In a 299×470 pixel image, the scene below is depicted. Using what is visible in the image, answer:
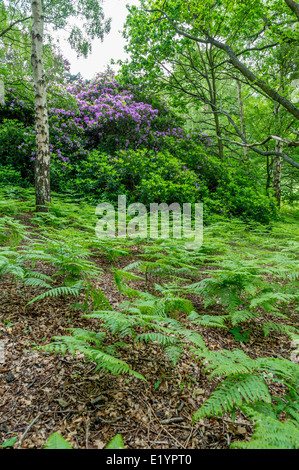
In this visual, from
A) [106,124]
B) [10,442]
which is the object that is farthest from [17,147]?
[10,442]

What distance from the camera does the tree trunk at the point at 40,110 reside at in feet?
16.7

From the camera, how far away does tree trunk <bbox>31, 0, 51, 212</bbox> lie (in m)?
5.08

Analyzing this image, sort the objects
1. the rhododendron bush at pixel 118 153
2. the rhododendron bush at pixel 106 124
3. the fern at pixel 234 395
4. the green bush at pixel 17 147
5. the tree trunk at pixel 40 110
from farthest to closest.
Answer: the rhododendron bush at pixel 106 124 < the rhododendron bush at pixel 118 153 < the green bush at pixel 17 147 < the tree trunk at pixel 40 110 < the fern at pixel 234 395

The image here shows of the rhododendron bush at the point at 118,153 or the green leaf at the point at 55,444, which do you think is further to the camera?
the rhododendron bush at the point at 118,153

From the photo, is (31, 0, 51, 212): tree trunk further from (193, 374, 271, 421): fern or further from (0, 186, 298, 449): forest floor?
(193, 374, 271, 421): fern

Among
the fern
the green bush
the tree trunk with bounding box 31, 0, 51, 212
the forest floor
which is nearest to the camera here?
the fern

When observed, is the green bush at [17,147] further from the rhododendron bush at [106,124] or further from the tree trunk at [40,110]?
the tree trunk at [40,110]

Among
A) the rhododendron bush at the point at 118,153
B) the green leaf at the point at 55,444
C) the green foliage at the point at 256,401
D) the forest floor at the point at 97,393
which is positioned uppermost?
the rhododendron bush at the point at 118,153

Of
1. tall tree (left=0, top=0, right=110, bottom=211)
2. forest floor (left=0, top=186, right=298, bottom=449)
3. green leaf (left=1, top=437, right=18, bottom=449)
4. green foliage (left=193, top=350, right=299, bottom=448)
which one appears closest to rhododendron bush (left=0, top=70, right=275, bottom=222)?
tall tree (left=0, top=0, right=110, bottom=211)

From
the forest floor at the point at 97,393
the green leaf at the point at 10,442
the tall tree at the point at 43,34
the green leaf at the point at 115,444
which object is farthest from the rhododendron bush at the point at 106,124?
the green leaf at the point at 115,444

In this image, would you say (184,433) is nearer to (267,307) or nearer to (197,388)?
(197,388)

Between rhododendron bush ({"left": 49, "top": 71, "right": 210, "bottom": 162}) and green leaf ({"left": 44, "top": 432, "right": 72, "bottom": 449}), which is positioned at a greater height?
rhododendron bush ({"left": 49, "top": 71, "right": 210, "bottom": 162})

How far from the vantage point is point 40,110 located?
535 centimetres

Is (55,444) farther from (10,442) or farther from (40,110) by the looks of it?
(40,110)
